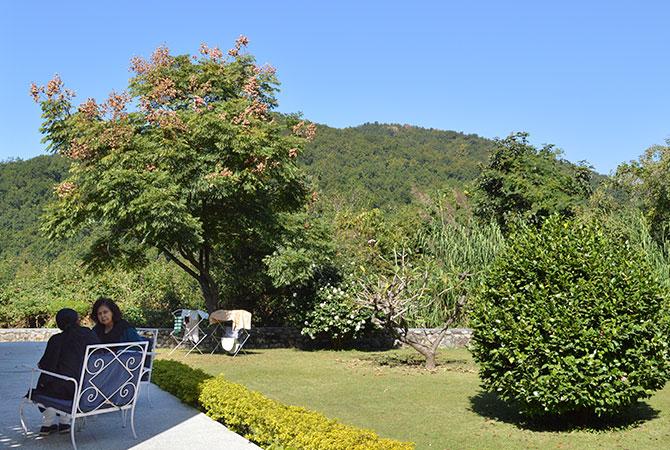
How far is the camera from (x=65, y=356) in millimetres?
5762

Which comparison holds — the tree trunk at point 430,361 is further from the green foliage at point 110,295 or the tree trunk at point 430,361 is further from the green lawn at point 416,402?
the green foliage at point 110,295

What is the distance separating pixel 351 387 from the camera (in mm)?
9766

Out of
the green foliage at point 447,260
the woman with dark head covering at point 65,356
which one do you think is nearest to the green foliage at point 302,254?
the green foliage at point 447,260

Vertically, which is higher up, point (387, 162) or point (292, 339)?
point (387, 162)

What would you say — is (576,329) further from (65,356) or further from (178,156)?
(178,156)

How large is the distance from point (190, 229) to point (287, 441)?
27.3 ft

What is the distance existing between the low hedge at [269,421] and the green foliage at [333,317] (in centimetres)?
667

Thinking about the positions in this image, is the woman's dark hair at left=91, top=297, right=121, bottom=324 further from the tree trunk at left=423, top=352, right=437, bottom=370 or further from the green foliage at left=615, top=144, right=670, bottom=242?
the green foliage at left=615, top=144, right=670, bottom=242

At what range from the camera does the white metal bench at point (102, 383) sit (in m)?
5.44

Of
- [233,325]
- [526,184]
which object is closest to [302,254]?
[233,325]

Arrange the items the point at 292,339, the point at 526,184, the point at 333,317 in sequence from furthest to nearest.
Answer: the point at 526,184 → the point at 292,339 → the point at 333,317

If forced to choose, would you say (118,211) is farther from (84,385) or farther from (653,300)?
(653,300)

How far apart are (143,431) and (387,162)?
143 feet

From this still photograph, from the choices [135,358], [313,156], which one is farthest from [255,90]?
[313,156]
